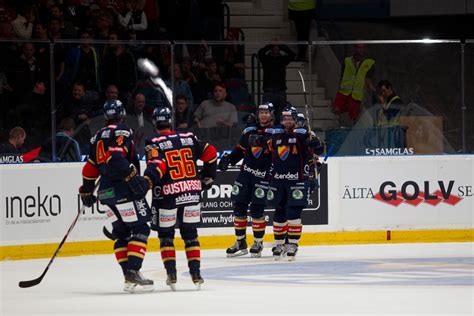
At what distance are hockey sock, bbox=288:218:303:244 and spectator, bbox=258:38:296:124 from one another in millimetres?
2392

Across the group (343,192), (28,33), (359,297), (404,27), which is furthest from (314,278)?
(404,27)

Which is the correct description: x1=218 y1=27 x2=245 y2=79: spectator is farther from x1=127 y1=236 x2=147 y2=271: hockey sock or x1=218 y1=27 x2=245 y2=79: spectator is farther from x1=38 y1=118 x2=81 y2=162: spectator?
x1=127 y1=236 x2=147 y2=271: hockey sock

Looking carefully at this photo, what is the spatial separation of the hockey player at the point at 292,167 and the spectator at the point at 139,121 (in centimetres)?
188

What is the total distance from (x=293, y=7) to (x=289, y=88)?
4.15 m

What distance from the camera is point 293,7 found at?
20891mm

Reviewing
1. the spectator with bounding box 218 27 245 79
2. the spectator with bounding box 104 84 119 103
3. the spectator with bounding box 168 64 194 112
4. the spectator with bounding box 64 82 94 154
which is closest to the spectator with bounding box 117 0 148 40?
the spectator with bounding box 218 27 245 79

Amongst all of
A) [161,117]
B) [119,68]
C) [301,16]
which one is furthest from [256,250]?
[301,16]

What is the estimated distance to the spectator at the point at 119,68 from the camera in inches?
624

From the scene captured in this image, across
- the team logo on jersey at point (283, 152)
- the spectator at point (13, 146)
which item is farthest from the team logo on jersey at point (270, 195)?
the spectator at point (13, 146)

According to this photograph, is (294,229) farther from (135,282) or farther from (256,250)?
(135,282)

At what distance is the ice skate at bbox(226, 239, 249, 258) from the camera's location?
1534cm

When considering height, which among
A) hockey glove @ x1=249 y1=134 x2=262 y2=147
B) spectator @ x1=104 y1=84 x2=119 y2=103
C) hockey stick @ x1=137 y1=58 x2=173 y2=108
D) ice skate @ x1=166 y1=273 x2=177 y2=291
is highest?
hockey stick @ x1=137 y1=58 x2=173 y2=108

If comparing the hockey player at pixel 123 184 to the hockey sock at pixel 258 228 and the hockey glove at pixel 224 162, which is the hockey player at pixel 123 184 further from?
the hockey sock at pixel 258 228

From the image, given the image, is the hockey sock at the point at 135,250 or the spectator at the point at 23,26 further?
the spectator at the point at 23,26
